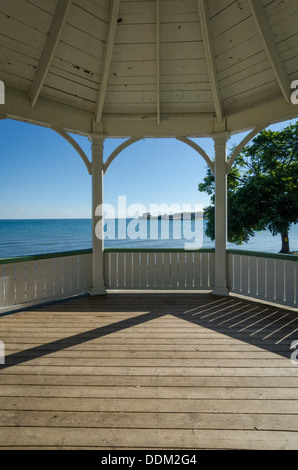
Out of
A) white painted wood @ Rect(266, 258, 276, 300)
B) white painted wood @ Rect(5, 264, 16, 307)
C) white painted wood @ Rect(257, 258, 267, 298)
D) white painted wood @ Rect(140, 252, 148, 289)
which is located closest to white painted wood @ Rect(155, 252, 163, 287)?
white painted wood @ Rect(140, 252, 148, 289)

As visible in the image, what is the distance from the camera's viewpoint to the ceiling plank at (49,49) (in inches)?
128

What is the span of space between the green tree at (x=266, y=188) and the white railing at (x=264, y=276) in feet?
17.3

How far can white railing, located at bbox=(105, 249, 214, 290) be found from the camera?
505 centimetres

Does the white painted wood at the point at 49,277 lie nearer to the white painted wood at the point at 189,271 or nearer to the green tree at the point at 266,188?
the white painted wood at the point at 189,271

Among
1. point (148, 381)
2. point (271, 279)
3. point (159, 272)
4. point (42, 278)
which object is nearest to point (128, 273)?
point (159, 272)

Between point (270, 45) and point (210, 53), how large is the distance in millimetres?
835

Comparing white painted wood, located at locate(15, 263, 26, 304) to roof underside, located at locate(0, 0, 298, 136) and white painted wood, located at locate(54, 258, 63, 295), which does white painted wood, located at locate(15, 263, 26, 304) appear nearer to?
white painted wood, located at locate(54, 258, 63, 295)

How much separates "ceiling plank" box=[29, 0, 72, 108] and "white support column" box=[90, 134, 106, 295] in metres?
1.17

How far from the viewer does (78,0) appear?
3.31 metres

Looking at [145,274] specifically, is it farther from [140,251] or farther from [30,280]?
[30,280]

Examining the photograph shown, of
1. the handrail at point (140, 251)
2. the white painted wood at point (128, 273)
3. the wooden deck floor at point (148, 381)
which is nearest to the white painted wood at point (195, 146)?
the handrail at point (140, 251)

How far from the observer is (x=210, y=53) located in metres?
3.83
